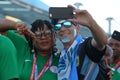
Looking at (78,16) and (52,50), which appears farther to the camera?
(52,50)

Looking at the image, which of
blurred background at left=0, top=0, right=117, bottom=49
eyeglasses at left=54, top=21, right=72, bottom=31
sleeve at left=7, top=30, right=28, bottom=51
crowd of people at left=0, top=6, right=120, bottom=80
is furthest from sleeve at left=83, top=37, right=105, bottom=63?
blurred background at left=0, top=0, right=117, bottom=49

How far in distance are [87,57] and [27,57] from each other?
0.67m

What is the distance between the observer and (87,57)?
3447mm

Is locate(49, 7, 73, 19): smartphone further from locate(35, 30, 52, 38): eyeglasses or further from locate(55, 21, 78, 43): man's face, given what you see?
locate(35, 30, 52, 38): eyeglasses

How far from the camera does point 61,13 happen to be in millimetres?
3383

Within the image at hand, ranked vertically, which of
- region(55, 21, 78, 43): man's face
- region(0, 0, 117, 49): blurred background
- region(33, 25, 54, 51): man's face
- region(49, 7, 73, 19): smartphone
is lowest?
region(0, 0, 117, 49): blurred background

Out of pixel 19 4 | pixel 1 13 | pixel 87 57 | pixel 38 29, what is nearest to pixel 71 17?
pixel 87 57

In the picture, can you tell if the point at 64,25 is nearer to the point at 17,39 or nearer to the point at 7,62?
the point at 17,39

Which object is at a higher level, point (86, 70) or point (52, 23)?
point (52, 23)

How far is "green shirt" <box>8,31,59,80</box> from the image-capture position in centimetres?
367

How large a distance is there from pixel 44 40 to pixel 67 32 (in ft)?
1.14

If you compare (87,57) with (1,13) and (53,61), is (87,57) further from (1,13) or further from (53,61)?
(1,13)

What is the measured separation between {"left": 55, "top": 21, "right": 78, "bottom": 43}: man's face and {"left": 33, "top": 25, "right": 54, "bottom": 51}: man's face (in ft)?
0.88

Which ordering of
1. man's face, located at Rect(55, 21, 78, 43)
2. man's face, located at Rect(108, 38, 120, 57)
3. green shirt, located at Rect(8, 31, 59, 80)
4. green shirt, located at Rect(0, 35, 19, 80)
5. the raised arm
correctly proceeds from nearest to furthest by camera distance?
1. green shirt, located at Rect(0, 35, 19, 80)
2. the raised arm
3. man's face, located at Rect(55, 21, 78, 43)
4. green shirt, located at Rect(8, 31, 59, 80)
5. man's face, located at Rect(108, 38, 120, 57)
